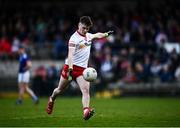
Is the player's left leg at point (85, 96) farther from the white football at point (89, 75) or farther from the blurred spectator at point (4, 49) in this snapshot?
the blurred spectator at point (4, 49)

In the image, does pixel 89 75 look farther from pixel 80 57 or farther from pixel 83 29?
pixel 83 29

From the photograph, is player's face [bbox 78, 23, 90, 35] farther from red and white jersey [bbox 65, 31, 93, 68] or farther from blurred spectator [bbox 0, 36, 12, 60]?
blurred spectator [bbox 0, 36, 12, 60]

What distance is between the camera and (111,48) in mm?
36125

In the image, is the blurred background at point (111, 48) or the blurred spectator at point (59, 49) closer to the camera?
the blurred background at point (111, 48)

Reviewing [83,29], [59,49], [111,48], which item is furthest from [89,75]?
[59,49]

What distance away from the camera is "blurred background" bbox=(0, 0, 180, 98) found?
34625 millimetres

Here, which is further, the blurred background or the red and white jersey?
the blurred background

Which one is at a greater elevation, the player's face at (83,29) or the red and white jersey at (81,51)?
Answer: the player's face at (83,29)

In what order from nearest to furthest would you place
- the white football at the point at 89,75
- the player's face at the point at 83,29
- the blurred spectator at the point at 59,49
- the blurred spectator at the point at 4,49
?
the white football at the point at 89,75, the player's face at the point at 83,29, the blurred spectator at the point at 4,49, the blurred spectator at the point at 59,49

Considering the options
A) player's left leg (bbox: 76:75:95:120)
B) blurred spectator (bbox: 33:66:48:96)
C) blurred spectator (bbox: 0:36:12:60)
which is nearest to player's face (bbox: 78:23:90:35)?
player's left leg (bbox: 76:75:95:120)

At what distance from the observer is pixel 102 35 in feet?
60.5

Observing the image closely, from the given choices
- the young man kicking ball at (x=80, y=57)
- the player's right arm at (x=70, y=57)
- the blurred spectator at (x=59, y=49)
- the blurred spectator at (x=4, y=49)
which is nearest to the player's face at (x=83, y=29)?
the young man kicking ball at (x=80, y=57)

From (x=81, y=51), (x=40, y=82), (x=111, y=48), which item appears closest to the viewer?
(x=81, y=51)

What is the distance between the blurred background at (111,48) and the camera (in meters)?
34.6
